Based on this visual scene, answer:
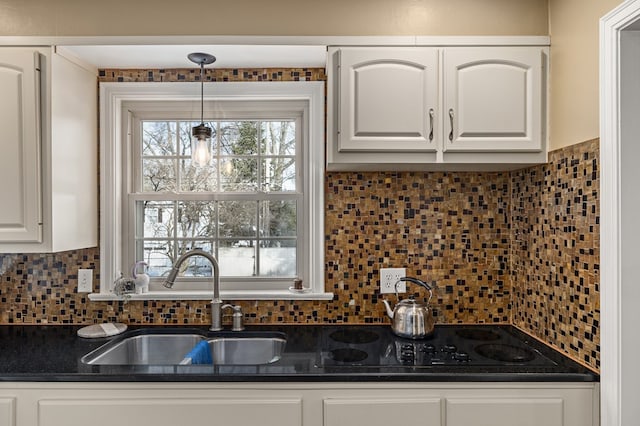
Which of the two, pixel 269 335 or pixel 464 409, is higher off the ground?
pixel 269 335

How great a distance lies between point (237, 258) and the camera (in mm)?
2303

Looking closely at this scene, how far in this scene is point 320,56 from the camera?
2020 millimetres

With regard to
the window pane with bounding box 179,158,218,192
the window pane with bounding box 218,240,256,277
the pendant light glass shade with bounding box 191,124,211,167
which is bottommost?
the window pane with bounding box 218,240,256,277

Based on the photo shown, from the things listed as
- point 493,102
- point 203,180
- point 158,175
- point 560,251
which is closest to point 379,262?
point 560,251

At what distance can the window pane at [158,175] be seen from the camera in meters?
2.31

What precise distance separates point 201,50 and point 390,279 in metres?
1.41

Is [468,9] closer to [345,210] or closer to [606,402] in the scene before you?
[345,210]

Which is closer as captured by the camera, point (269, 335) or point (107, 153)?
point (269, 335)

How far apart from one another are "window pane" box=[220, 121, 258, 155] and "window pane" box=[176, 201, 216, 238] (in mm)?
313

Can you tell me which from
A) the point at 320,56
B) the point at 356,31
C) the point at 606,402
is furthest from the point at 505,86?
the point at 606,402

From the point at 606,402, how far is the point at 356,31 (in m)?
1.70

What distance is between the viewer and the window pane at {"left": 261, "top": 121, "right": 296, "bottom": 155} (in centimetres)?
230

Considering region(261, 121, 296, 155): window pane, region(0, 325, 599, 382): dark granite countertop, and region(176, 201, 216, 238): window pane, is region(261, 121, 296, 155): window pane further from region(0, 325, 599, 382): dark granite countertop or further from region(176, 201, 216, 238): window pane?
region(0, 325, 599, 382): dark granite countertop

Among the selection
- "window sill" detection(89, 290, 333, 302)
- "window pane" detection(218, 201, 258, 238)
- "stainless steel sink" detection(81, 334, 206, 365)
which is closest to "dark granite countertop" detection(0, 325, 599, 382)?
"stainless steel sink" detection(81, 334, 206, 365)
